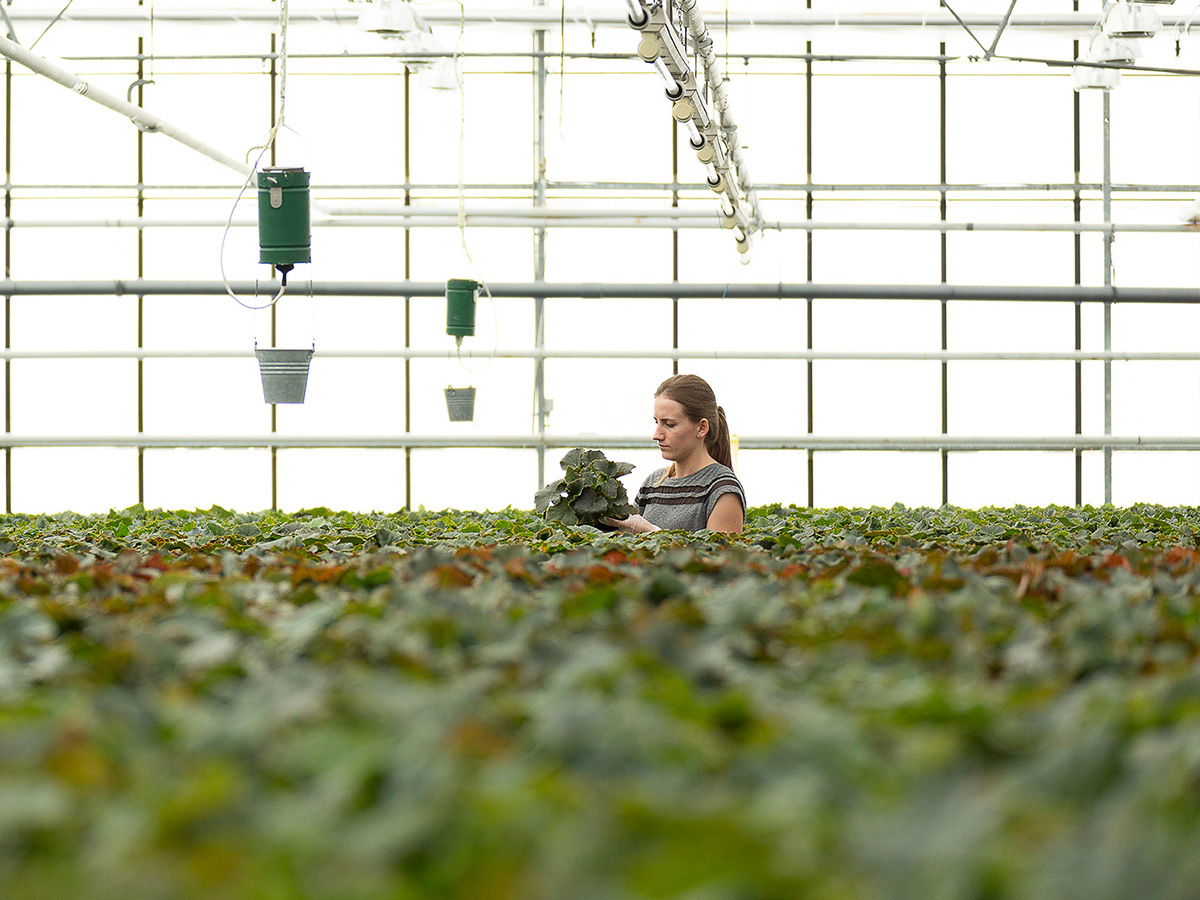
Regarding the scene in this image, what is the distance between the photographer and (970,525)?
3.61 metres

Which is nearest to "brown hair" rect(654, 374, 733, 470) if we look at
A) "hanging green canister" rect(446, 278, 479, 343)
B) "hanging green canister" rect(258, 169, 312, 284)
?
"hanging green canister" rect(258, 169, 312, 284)

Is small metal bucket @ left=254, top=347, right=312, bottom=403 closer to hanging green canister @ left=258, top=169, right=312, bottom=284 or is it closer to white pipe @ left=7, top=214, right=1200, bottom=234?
hanging green canister @ left=258, top=169, right=312, bottom=284

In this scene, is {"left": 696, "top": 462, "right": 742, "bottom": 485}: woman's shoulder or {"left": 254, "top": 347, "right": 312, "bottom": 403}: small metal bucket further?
{"left": 254, "top": 347, "right": 312, "bottom": 403}: small metal bucket

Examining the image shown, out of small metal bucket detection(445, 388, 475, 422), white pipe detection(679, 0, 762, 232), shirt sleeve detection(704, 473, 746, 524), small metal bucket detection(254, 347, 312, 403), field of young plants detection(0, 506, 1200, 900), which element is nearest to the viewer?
field of young plants detection(0, 506, 1200, 900)

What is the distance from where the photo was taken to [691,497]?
4.39 meters

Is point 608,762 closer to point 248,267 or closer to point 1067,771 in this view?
point 1067,771

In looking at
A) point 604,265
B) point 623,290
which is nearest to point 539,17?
point 604,265

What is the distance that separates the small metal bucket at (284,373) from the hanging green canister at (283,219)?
0.90 m

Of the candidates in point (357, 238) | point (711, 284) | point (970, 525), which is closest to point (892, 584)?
point (970, 525)

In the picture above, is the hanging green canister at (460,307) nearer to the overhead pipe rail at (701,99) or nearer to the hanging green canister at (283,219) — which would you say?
the overhead pipe rail at (701,99)

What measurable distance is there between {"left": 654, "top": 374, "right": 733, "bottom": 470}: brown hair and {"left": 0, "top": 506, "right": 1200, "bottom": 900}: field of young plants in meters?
2.81

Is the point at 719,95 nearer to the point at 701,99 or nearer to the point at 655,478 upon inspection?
the point at 701,99

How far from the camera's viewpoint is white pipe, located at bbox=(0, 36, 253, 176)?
586cm

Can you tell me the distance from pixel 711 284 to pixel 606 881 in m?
9.04
